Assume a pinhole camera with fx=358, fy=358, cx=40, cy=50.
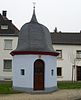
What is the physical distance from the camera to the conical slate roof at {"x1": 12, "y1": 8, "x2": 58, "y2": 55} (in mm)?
28250

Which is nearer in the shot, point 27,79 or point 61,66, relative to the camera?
point 27,79

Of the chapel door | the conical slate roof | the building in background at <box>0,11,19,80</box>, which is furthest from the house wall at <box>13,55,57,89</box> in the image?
the building in background at <box>0,11,19,80</box>

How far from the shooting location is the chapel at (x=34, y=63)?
28.1 metres

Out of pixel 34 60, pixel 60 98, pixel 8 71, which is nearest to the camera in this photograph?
pixel 60 98

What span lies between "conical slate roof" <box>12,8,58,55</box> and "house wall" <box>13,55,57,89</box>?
1.63 ft

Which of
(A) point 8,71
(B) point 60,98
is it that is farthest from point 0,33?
(B) point 60,98

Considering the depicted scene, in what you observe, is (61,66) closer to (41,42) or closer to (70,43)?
(70,43)

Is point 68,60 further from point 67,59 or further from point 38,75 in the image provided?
point 38,75

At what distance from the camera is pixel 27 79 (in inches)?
1108

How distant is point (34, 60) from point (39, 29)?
2.92 metres

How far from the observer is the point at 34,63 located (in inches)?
1110

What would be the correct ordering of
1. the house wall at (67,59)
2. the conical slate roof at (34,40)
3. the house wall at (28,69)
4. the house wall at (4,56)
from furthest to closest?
the house wall at (67,59), the house wall at (4,56), the conical slate roof at (34,40), the house wall at (28,69)

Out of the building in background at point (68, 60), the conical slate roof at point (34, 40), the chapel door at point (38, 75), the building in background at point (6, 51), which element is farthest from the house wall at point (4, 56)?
the chapel door at point (38, 75)

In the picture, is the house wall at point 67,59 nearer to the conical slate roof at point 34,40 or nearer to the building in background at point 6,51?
the building in background at point 6,51
